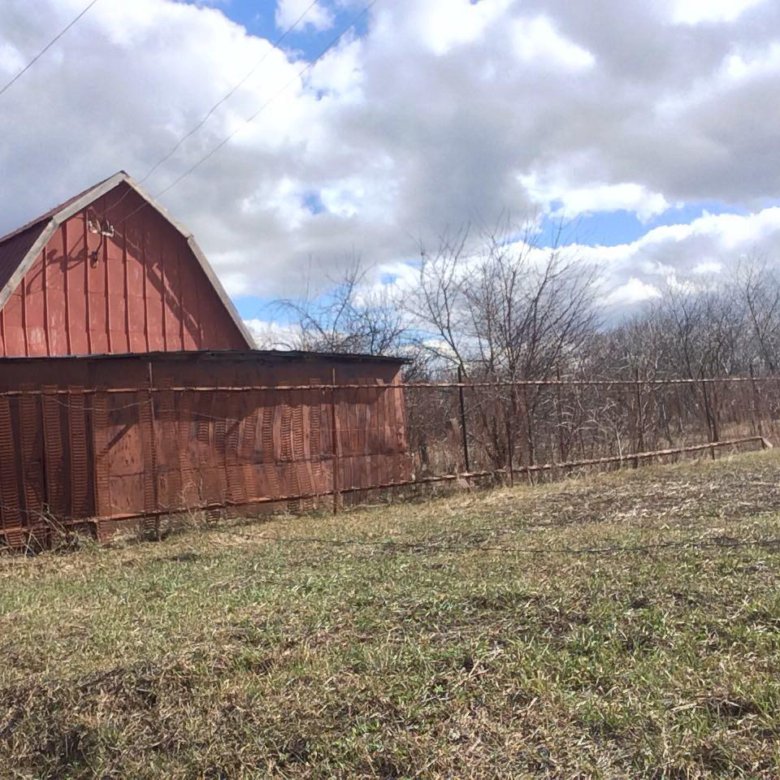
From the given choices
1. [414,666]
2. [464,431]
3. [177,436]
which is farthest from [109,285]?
[414,666]

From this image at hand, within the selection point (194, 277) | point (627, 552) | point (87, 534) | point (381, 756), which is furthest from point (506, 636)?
point (194, 277)

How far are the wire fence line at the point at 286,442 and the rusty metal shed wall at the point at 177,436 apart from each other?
15 mm

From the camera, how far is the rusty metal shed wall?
827 cm

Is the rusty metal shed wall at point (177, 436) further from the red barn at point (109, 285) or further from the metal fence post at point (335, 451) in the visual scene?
the red barn at point (109, 285)

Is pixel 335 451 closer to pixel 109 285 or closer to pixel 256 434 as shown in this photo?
pixel 256 434

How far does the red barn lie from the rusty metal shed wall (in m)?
3.18

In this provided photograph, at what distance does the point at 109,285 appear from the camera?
12.5 meters

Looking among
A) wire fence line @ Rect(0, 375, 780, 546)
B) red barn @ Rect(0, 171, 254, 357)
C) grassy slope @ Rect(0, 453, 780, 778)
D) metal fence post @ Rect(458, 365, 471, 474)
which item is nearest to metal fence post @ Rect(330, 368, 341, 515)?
wire fence line @ Rect(0, 375, 780, 546)

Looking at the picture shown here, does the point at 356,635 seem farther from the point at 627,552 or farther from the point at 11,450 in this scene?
the point at 11,450

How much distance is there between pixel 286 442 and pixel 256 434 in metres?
0.45

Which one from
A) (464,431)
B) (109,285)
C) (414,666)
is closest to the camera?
(414,666)

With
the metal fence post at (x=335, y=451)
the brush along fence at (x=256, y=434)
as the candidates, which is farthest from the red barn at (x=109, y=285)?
the metal fence post at (x=335, y=451)

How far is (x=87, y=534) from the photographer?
8.31m

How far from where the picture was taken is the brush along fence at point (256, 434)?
835cm
